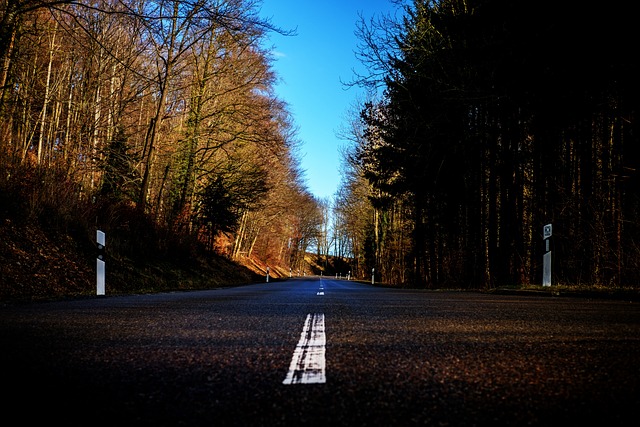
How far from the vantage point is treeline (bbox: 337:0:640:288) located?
1105cm

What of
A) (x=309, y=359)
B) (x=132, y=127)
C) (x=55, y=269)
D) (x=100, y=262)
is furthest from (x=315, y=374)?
(x=132, y=127)

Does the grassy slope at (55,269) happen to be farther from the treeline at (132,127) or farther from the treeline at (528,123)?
the treeline at (528,123)

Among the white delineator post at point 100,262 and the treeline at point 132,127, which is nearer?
the white delineator post at point 100,262

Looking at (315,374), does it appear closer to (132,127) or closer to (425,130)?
(425,130)

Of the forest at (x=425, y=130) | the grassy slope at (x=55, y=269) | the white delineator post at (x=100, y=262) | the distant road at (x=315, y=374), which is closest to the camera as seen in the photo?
the distant road at (x=315, y=374)

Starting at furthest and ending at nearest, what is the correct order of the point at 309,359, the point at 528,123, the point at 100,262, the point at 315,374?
the point at 528,123, the point at 100,262, the point at 309,359, the point at 315,374

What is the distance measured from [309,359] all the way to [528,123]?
14.7m

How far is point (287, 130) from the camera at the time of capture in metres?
32.1

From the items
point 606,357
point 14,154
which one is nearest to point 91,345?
point 606,357

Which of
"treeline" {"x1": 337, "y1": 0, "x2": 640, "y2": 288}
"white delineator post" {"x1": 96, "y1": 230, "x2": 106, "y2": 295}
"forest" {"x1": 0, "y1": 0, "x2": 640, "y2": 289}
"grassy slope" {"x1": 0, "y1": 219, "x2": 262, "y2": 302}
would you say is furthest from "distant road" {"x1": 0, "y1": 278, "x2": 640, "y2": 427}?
"treeline" {"x1": 337, "y1": 0, "x2": 640, "y2": 288}

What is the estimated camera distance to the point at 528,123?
15.2 metres

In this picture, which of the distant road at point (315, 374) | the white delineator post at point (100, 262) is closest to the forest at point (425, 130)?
the white delineator post at point (100, 262)

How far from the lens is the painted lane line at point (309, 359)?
2203 mm

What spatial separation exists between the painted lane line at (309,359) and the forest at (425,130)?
7238 millimetres
